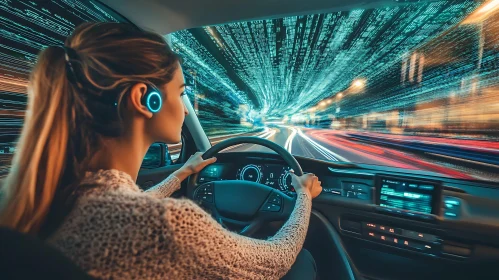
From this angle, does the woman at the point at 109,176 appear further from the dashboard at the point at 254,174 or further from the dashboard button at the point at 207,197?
the dashboard at the point at 254,174

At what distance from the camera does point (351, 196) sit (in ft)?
7.12

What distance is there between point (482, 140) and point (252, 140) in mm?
1656

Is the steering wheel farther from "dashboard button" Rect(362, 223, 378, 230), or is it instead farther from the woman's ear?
the woman's ear

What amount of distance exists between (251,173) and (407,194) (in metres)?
1.30

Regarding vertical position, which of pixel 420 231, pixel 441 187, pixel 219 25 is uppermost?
pixel 219 25

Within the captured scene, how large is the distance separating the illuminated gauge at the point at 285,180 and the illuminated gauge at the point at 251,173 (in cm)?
21

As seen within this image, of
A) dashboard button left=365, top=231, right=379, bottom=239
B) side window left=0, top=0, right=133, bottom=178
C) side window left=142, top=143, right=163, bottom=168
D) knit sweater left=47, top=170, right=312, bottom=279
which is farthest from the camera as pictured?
side window left=142, top=143, right=163, bottom=168

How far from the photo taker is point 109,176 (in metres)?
0.82

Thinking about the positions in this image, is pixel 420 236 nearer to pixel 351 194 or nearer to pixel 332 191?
pixel 351 194

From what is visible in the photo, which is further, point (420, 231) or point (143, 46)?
point (420, 231)

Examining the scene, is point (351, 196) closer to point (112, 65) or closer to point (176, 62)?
point (176, 62)

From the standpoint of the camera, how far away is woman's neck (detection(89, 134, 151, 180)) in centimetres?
90

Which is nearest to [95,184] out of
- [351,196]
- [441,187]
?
[351,196]

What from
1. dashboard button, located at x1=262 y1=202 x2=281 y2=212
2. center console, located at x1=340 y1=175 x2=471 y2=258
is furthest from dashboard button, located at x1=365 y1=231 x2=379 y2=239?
dashboard button, located at x1=262 y1=202 x2=281 y2=212
